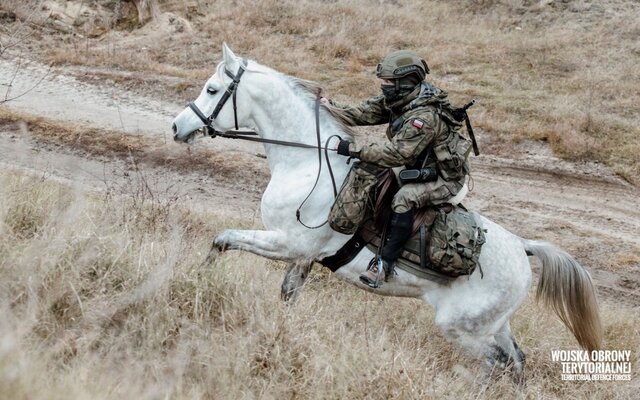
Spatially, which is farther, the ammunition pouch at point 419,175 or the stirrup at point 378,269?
the stirrup at point 378,269

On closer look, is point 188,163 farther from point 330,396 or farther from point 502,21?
point 502,21

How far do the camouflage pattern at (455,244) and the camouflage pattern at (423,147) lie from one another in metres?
0.22

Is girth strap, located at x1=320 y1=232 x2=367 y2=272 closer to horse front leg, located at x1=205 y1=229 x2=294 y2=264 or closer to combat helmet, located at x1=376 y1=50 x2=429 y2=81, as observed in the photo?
horse front leg, located at x1=205 y1=229 x2=294 y2=264

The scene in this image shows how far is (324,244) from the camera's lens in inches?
273

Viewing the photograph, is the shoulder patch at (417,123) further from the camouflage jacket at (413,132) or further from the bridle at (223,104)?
the bridle at (223,104)

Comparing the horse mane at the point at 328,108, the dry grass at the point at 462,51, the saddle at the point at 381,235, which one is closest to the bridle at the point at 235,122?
the horse mane at the point at 328,108

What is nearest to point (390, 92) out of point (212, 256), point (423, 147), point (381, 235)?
point (423, 147)

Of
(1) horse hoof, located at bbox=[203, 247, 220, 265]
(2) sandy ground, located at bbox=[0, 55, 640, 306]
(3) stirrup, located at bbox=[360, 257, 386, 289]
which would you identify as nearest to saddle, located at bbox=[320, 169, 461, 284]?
(3) stirrup, located at bbox=[360, 257, 386, 289]

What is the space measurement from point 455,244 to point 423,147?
35.0 inches

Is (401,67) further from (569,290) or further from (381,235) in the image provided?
(569,290)

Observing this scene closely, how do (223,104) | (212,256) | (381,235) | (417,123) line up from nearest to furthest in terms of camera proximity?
1. (417,123)
2. (212,256)
3. (381,235)
4. (223,104)

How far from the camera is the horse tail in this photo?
22.9 feet

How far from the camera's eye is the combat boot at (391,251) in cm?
653

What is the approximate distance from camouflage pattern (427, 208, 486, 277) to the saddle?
64 mm
